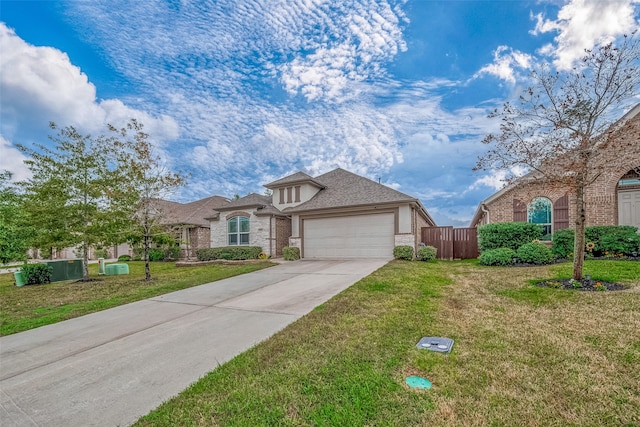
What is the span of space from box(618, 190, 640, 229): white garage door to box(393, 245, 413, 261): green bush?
837 cm

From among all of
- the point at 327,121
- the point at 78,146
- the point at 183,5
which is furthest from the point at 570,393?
the point at 78,146

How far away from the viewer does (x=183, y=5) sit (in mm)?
8430

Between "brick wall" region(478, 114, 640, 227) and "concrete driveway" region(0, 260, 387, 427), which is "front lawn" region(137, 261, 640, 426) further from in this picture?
"brick wall" region(478, 114, 640, 227)

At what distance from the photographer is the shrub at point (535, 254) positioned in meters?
10.3

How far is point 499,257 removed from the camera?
10.8 m

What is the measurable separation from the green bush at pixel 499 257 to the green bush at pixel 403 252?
2.97 meters

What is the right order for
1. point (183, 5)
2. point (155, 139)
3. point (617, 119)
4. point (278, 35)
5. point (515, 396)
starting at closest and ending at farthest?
point (515, 396), point (617, 119), point (183, 5), point (278, 35), point (155, 139)

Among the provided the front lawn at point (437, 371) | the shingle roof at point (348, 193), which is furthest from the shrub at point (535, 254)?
the front lawn at point (437, 371)

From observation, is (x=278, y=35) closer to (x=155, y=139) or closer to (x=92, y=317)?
(x=155, y=139)

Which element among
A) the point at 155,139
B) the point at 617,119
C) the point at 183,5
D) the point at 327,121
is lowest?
the point at 617,119

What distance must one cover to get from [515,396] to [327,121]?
566 inches

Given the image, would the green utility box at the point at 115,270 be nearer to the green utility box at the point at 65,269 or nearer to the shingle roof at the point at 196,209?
the green utility box at the point at 65,269

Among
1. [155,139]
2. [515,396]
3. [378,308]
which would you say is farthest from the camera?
[155,139]

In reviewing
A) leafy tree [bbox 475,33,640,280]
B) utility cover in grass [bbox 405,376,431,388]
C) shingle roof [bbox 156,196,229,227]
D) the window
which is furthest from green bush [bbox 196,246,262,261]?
utility cover in grass [bbox 405,376,431,388]
